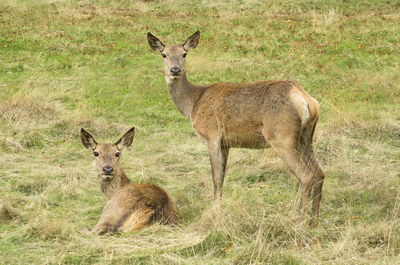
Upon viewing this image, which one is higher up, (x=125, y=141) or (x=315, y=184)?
(x=125, y=141)

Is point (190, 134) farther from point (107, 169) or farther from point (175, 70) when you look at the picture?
point (107, 169)

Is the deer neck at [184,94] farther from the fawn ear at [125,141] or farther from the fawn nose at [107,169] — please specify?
the fawn nose at [107,169]

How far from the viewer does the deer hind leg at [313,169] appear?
6.82 metres

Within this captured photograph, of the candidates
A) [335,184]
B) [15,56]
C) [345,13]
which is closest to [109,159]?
[335,184]

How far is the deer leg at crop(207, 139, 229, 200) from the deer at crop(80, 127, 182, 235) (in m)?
1.04

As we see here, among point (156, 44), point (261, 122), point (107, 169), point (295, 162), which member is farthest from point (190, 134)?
point (295, 162)

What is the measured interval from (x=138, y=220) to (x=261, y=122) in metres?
1.85

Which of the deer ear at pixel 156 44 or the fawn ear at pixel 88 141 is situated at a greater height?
the deer ear at pixel 156 44

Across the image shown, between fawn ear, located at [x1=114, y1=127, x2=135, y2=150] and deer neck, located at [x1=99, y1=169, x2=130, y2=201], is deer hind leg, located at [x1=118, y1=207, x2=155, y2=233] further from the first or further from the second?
fawn ear, located at [x1=114, y1=127, x2=135, y2=150]

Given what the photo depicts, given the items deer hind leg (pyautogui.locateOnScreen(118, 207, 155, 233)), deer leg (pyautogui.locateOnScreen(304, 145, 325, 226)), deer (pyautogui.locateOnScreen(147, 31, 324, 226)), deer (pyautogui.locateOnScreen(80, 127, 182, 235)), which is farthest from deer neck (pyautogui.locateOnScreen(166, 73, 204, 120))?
deer hind leg (pyautogui.locateOnScreen(118, 207, 155, 233))

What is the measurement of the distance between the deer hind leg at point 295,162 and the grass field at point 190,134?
211 millimetres

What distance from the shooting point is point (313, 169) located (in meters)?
7.09

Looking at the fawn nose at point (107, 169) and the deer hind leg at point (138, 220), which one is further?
the fawn nose at point (107, 169)

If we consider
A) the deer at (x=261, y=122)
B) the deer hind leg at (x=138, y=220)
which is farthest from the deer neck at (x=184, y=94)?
the deer hind leg at (x=138, y=220)
